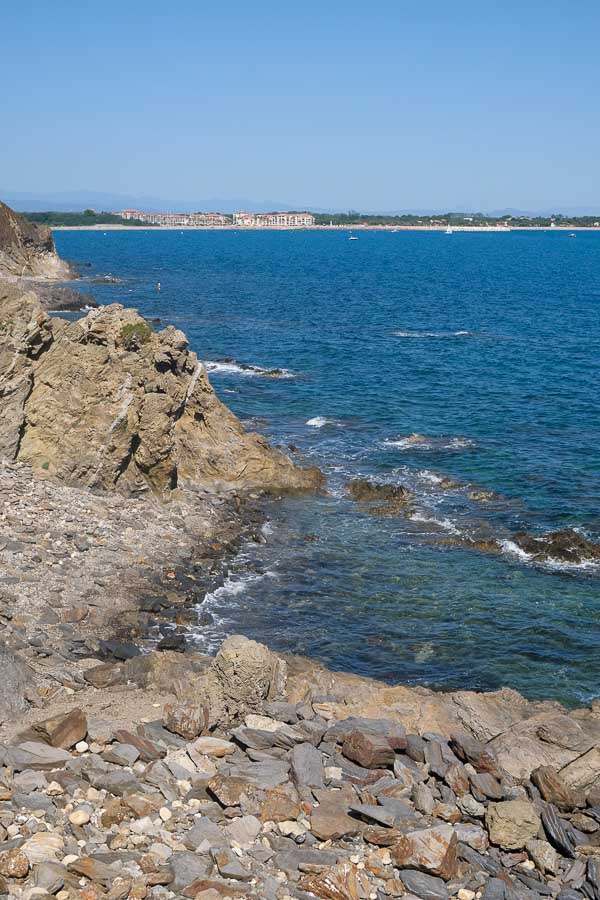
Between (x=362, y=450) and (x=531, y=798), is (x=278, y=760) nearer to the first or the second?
(x=531, y=798)

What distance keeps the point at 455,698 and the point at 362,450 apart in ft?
89.7

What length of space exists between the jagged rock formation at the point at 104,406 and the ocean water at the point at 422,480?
531 cm

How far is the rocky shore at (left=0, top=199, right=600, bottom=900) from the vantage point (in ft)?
45.4

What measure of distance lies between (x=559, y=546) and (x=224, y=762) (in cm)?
2058

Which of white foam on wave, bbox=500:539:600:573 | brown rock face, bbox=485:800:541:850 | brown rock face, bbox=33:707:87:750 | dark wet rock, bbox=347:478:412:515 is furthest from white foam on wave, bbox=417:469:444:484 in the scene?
brown rock face, bbox=33:707:87:750

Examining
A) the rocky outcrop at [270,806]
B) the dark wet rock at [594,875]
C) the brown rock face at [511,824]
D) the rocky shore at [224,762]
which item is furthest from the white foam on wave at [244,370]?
the dark wet rock at [594,875]

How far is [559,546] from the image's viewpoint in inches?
1334

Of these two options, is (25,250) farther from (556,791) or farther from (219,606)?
(556,791)

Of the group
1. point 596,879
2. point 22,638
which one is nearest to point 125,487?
point 22,638

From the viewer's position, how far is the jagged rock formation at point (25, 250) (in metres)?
116

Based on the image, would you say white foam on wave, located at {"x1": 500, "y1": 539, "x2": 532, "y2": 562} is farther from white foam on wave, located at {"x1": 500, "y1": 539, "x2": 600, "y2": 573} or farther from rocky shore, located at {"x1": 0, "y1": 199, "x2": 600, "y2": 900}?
rocky shore, located at {"x1": 0, "y1": 199, "x2": 600, "y2": 900}

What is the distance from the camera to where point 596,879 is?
14273 mm

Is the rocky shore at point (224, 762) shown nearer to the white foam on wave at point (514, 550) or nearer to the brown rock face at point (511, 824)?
the brown rock face at point (511, 824)

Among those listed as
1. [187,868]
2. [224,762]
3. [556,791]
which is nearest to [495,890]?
[556,791]
